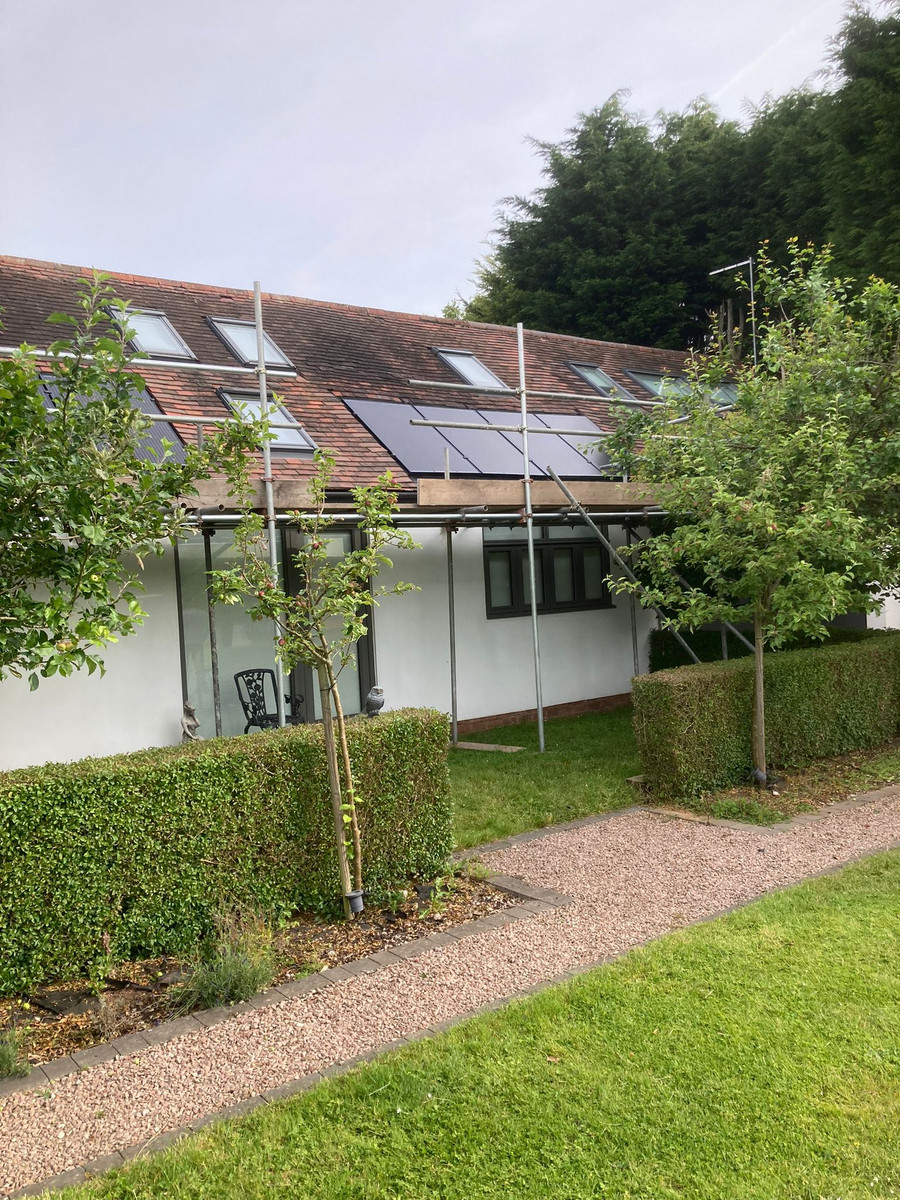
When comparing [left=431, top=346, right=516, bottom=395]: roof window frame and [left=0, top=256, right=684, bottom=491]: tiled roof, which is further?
[left=431, top=346, right=516, bottom=395]: roof window frame

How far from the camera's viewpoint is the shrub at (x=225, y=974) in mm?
4387

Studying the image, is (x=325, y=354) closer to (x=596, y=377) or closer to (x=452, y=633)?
(x=452, y=633)

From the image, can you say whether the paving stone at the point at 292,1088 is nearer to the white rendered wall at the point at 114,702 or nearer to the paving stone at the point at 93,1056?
the paving stone at the point at 93,1056

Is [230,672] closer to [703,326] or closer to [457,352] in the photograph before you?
[457,352]

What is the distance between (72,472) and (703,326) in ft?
82.6

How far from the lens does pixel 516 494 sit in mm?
10312

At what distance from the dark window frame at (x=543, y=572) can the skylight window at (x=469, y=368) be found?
2532 mm

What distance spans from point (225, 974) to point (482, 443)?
8.06 metres

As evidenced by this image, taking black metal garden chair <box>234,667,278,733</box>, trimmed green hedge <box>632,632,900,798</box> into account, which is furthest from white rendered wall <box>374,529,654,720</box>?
→ trimmed green hedge <box>632,632,900,798</box>

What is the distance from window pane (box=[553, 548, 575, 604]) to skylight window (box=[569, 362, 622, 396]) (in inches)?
137

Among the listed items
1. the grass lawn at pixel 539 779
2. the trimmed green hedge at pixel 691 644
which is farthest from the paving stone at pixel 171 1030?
the trimmed green hedge at pixel 691 644

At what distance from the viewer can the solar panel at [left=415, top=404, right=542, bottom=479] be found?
10930 millimetres

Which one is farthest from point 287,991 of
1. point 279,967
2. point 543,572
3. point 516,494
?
point 543,572

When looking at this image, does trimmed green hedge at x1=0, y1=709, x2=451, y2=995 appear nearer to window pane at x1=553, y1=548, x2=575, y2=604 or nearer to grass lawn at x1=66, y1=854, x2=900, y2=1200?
Answer: grass lawn at x1=66, y1=854, x2=900, y2=1200
